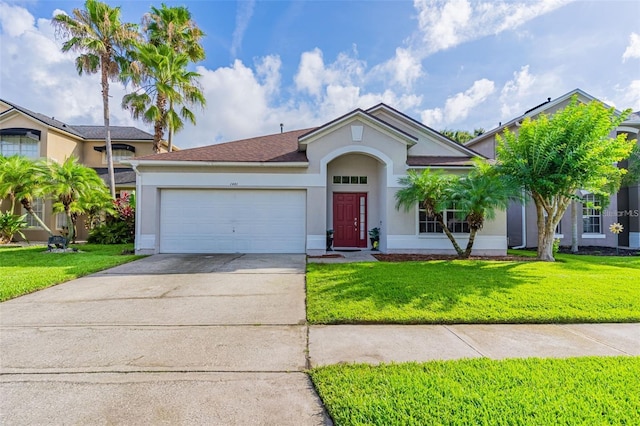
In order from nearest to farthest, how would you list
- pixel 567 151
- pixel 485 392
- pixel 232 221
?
1. pixel 485 392
2. pixel 567 151
3. pixel 232 221

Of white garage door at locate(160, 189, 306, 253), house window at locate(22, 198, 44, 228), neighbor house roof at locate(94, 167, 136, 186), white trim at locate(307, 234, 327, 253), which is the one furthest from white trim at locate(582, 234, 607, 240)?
house window at locate(22, 198, 44, 228)

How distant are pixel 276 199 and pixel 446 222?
260 inches

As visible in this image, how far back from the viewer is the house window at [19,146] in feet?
58.3

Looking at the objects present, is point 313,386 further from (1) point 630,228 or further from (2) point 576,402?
(1) point 630,228

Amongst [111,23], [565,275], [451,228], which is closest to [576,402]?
[565,275]

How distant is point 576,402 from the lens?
2.70m

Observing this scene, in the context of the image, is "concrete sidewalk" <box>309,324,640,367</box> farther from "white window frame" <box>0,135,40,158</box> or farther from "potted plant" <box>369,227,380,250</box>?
"white window frame" <box>0,135,40,158</box>

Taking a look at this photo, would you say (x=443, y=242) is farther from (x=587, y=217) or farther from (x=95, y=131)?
(x=95, y=131)

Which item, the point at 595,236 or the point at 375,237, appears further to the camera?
the point at 595,236

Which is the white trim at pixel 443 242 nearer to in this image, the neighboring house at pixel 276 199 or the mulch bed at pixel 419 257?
the neighboring house at pixel 276 199

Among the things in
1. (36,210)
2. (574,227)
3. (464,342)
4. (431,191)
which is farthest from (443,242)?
(36,210)

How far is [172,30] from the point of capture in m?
17.6

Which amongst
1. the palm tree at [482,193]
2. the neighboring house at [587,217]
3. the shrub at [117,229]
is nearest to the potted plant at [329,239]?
the palm tree at [482,193]

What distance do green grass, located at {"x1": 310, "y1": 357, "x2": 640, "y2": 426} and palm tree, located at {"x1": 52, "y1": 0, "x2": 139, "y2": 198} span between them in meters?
17.8
